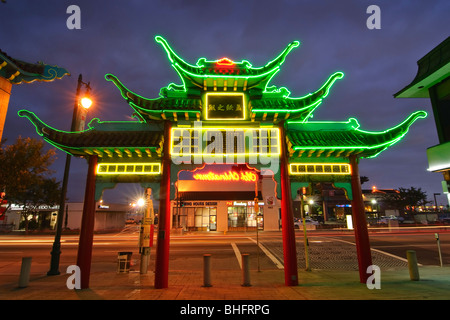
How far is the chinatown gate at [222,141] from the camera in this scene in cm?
805

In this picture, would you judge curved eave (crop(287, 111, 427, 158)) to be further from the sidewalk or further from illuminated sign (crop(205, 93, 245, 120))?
the sidewalk

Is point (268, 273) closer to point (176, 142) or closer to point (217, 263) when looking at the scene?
point (217, 263)

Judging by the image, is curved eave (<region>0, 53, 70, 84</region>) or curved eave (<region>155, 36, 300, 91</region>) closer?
curved eave (<region>155, 36, 300, 91</region>)

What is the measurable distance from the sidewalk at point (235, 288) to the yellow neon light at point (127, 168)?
372 centimetres

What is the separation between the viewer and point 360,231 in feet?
27.0

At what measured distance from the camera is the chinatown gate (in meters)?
8.05

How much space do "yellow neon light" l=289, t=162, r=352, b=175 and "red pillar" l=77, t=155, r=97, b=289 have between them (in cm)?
689

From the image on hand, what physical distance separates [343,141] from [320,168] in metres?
1.19

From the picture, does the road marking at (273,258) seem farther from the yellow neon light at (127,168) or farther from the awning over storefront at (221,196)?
the awning over storefront at (221,196)
